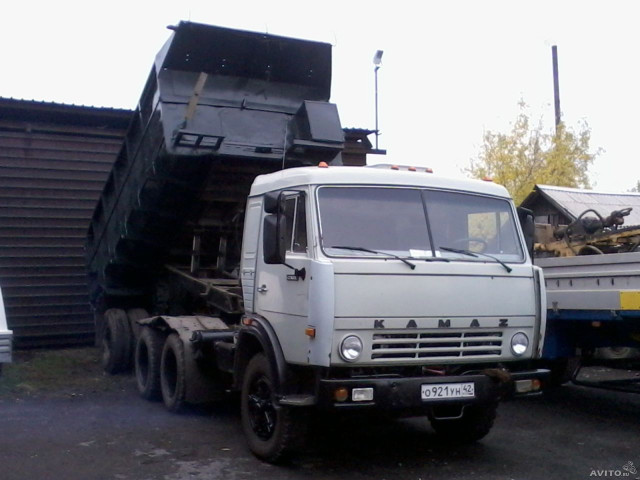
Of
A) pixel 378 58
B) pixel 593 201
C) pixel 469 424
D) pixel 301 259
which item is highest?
pixel 378 58

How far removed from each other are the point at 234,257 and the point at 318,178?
3382 mm

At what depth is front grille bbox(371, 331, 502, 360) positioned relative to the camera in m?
5.81

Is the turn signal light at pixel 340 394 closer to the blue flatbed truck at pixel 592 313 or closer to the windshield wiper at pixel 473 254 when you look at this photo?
the windshield wiper at pixel 473 254

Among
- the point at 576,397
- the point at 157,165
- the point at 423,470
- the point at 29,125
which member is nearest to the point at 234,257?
the point at 157,165

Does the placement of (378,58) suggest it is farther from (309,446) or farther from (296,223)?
(309,446)

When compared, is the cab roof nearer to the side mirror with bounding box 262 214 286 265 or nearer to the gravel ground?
the side mirror with bounding box 262 214 286 265

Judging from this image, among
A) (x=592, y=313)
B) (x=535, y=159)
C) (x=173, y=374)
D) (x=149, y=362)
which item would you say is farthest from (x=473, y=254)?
(x=535, y=159)

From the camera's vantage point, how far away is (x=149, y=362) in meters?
8.98

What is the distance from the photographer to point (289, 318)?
19.9 feet

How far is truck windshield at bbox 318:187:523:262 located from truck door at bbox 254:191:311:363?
0.74ft

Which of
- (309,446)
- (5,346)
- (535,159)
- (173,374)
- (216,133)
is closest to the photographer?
(309,446)

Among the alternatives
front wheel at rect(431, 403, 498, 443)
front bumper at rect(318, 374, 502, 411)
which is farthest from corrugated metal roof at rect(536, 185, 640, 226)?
front bumper at rect(318, 374, 502, 411)

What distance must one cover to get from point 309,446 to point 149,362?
2.76 meters

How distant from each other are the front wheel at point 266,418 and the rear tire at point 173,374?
1.56m
